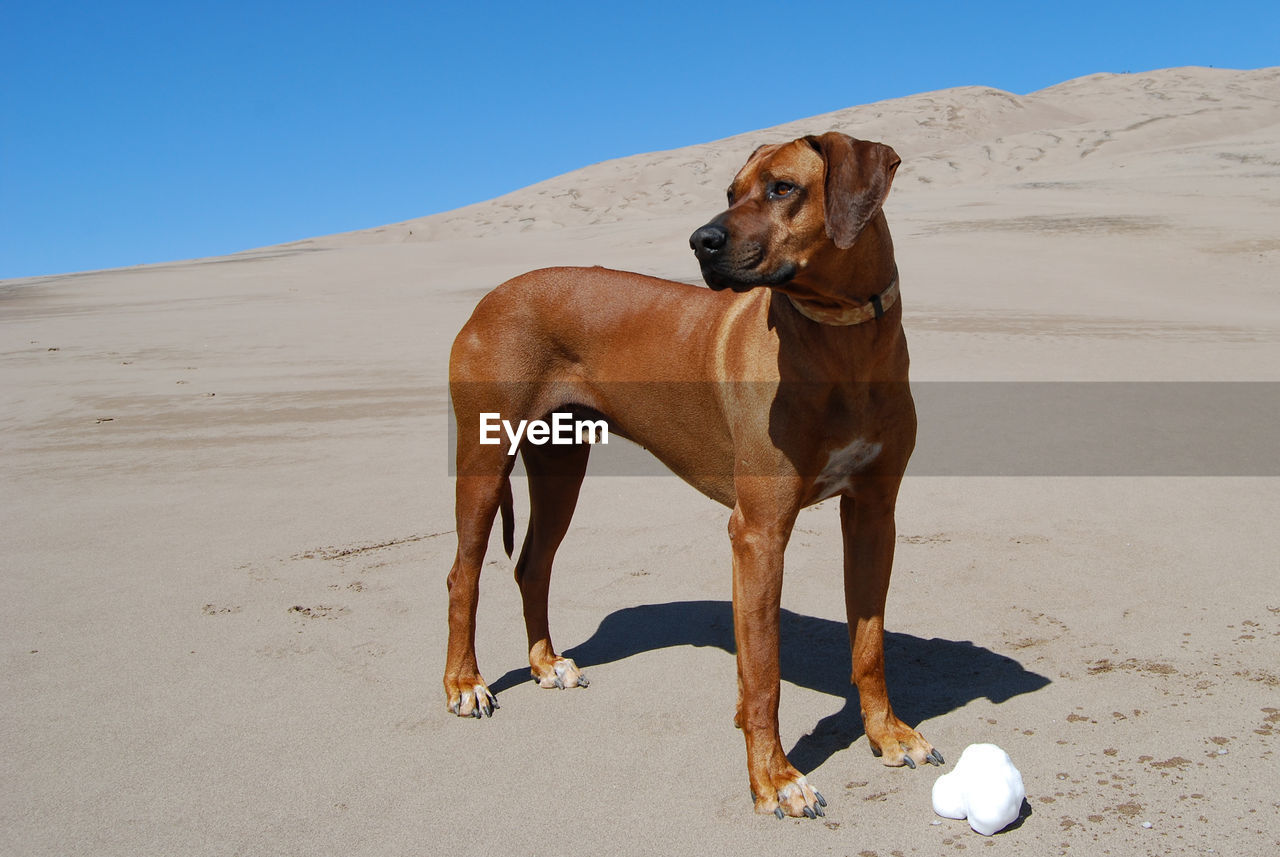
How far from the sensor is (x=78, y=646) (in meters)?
4.25

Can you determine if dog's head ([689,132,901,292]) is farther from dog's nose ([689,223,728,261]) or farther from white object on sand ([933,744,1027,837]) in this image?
white object on sand ([933,744,1027,837])

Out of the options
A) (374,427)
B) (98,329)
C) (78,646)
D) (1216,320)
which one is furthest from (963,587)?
(98,329)

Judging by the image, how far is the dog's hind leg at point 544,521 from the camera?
4215 mm

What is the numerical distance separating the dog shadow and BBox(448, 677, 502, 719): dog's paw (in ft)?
0.86

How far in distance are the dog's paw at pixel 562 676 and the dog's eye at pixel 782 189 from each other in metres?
2.16

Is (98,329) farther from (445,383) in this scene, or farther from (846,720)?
(846,720)

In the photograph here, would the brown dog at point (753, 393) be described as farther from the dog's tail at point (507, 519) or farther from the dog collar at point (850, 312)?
the dog's tail at point (507, 519)

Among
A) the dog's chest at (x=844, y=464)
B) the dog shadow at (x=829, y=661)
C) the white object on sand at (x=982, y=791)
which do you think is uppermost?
the dog's chest at (x=844, y=464)

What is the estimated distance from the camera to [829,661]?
4156 mm

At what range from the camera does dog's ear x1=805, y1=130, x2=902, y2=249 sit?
9.07ft

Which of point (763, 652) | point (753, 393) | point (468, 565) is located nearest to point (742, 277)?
point (753, 393)

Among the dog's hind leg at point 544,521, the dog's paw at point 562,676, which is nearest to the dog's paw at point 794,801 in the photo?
the dog's paw at point 562,676

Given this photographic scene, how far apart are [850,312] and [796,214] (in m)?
0.35

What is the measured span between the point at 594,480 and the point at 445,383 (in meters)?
4.21
